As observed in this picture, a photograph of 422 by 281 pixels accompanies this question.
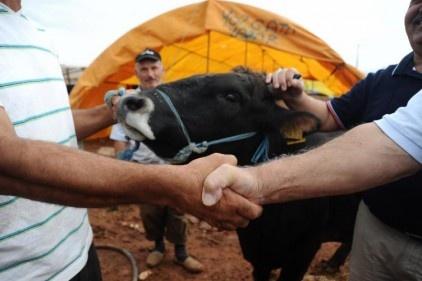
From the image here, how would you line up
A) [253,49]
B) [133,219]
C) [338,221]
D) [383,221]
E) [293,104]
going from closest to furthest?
1. [383,221]
2. [293,104]
3. [338,221]
4. [133,219]
5. [253,49]

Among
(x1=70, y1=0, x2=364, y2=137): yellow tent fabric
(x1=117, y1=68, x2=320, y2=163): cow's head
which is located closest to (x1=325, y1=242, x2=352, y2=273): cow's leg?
(x1=117, y1=68, x2=320, y2=163): cow's head

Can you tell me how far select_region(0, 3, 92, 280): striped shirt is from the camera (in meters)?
1.71

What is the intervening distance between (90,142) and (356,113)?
1185 cm

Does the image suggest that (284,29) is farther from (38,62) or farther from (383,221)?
(38,62)

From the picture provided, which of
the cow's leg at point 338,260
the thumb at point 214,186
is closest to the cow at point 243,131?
the thumb at point 214,186

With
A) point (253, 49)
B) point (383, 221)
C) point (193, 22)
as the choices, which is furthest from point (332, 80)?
point (383, 221)

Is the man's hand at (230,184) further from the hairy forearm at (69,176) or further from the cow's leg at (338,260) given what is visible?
the cow's leg at (338,260)

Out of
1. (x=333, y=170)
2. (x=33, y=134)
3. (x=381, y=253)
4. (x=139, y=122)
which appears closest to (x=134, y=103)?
(x=139, y=122)

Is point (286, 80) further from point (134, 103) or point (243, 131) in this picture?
point (134, 103)

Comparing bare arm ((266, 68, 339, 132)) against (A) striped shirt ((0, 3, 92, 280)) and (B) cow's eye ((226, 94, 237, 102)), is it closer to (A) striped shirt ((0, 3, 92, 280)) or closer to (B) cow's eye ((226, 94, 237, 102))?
(B) cow's eye ((226, 94, 237, 102))

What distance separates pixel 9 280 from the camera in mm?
1706

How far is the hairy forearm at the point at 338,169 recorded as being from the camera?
5.12 feet

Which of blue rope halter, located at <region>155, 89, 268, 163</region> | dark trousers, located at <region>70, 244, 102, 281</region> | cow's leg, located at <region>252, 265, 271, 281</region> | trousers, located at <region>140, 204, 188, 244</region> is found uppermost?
blue rope halter, located at <region>155, 89, 268, 163</region>

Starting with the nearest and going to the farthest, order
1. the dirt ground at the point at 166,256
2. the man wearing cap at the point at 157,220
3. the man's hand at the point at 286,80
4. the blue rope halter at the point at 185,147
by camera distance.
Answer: the blue rope halter at the point at 185,147, the man's hand at the point at 286,80, the dirt ground at the point at 166,256, the man wearing cap at the point at 157,220
